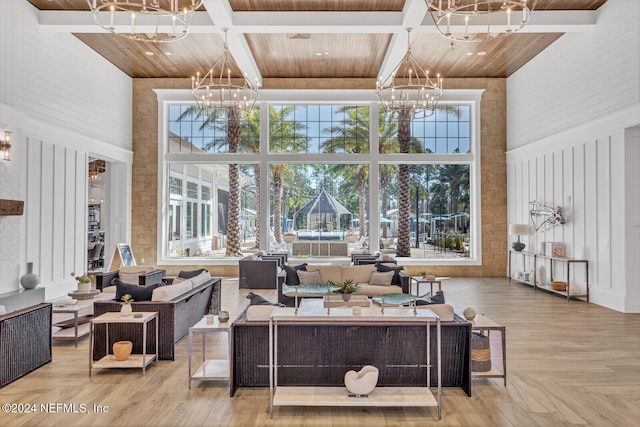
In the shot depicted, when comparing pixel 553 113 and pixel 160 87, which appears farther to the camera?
pixel 160 87

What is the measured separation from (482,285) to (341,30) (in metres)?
6.80

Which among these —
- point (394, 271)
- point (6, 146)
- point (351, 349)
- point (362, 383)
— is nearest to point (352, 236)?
point (394, 271)

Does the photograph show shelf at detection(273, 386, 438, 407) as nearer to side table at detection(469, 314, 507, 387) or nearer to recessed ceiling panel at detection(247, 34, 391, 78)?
side table at detection(469, 314, 507, 387)

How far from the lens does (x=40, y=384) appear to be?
4.46 metres

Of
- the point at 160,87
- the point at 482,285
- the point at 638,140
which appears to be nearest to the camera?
the point at 638,140

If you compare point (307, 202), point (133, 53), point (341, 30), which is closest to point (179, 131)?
point (133, 53)

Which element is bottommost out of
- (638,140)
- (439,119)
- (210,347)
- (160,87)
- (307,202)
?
(210,347)

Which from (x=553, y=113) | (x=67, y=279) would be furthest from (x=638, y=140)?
(x=67, y=279)

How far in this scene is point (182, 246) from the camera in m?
13.0

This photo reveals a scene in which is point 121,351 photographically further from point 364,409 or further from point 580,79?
point 580,79

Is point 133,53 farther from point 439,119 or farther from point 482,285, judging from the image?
point 482,285

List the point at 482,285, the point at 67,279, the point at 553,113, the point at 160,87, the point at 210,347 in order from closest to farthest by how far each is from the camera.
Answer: the point at 210,347 → the point at 67,279 → the point at 553,113 → the point at 482,285 → the point at 160,87

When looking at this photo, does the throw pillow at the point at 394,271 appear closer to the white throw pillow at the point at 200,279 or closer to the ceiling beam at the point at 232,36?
the white throw pillow at the point at 200,279

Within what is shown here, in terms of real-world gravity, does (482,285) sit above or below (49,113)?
below
